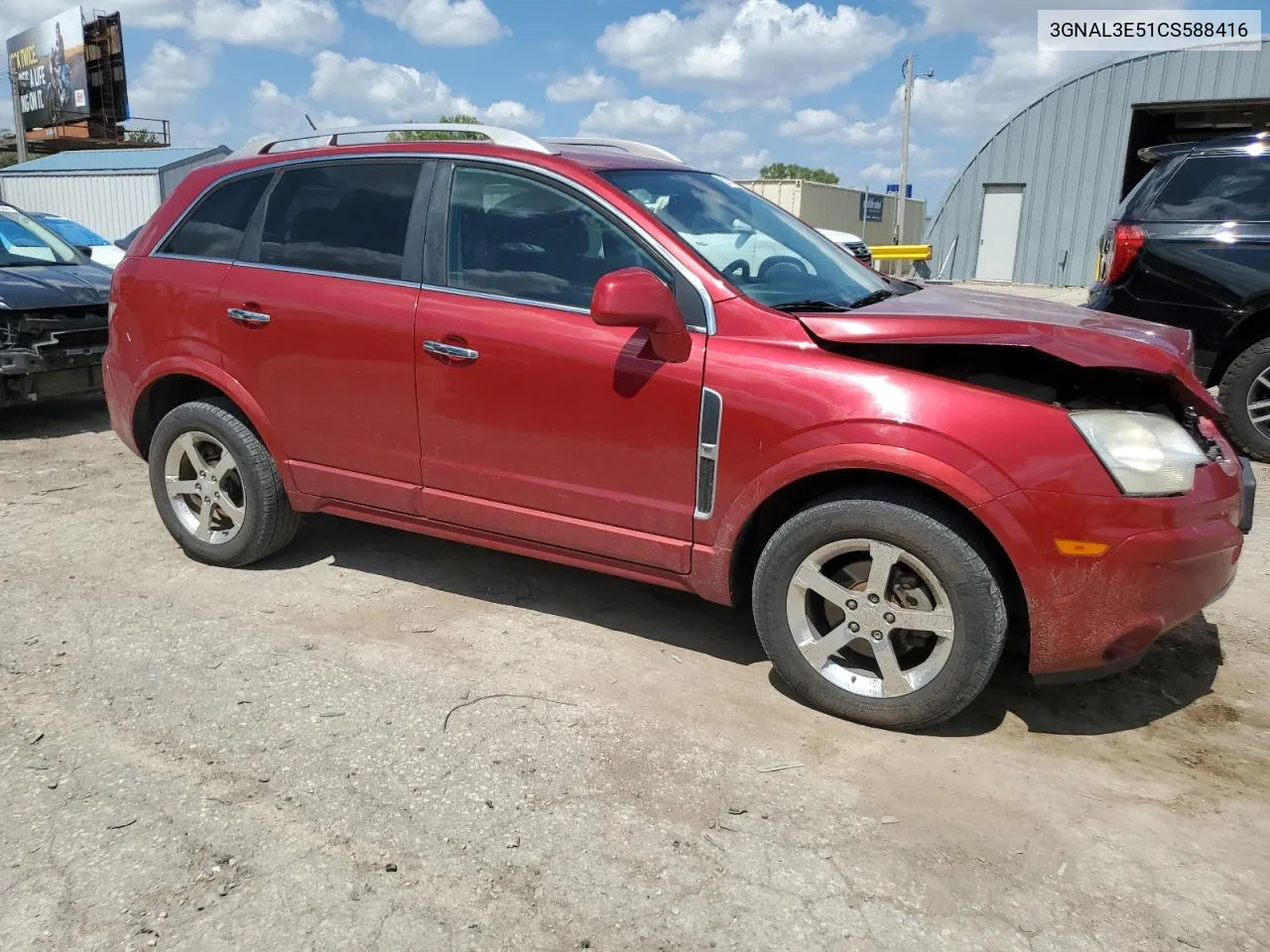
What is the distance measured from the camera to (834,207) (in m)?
33.6

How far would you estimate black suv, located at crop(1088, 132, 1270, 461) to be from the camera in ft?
19.8

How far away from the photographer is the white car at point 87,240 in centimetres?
1050

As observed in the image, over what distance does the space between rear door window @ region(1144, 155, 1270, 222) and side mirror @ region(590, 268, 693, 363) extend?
464cm

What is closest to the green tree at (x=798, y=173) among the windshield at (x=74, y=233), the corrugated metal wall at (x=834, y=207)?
the corrugated metal wall at (x=834, y=207)

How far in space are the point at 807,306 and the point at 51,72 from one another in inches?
2066

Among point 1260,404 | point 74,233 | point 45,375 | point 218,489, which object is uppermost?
point 74,233

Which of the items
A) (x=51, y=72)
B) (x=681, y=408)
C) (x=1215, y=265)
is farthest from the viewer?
(x=51, y=72)

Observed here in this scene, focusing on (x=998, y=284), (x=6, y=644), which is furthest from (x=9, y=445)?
(x=998, y=284)

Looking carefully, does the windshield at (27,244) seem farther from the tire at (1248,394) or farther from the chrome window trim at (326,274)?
the tire at (1248,394)

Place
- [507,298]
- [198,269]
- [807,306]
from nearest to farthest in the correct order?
[807,306] → [507,298] → [198,269]

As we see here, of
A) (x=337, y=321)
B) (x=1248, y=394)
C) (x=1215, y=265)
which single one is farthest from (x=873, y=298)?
(x=1248, y=394)

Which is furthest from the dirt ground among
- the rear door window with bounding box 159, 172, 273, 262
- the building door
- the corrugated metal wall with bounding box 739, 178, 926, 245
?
the corrugated metal wall with bounding box 739, 178, 926, 245

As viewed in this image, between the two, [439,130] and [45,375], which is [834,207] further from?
[439,130]

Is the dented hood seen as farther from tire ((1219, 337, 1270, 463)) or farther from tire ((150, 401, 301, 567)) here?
tire ((1219, 337, 1270, 463))
